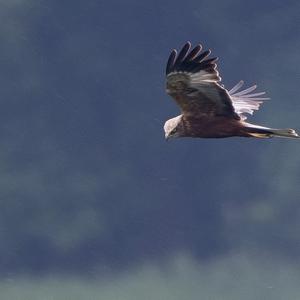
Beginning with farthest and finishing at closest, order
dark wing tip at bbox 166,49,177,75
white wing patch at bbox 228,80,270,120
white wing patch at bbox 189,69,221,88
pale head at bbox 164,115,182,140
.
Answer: white wing patch at bbox 228,80,270,120, pale head at bbox 164,115,182,140, white wing patch at bbox 189,69,221,88, dark wing tip at bbox 166,49,177,75

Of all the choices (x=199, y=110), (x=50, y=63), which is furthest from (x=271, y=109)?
(x=199, y=110)

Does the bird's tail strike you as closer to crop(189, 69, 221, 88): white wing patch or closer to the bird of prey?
the bird of prey

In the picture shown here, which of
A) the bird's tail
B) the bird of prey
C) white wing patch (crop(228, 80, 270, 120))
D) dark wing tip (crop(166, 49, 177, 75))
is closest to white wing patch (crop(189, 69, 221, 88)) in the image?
the bird of prey

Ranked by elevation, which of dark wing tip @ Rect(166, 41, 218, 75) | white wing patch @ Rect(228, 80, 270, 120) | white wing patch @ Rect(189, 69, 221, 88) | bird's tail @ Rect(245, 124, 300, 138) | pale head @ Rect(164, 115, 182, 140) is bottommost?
bird's tail @ Rect(245, 124, 300, 138)

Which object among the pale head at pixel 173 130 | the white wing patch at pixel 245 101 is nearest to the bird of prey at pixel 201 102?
the pale head at pixel 173 130

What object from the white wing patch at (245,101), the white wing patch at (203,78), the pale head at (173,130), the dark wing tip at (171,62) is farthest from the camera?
the white wing patch at (245,101)

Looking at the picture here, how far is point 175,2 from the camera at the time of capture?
132ft

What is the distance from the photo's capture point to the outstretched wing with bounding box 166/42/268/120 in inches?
560

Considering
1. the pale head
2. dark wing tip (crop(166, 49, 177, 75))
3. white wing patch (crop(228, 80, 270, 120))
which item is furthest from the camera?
white wing patch (crop(228, 80, 270, 120))

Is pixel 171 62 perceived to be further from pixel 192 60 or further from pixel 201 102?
pixel 201 102

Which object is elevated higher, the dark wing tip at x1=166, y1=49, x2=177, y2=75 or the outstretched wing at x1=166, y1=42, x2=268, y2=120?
the dark wing tip at x1=166, y1=49, x2=177, y2=75

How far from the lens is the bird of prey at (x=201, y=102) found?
14.3m

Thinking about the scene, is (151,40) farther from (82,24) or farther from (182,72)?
(182,72)

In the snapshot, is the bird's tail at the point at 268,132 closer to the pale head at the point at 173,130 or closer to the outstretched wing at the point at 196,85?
the outstretched wing at the point at 196,85
